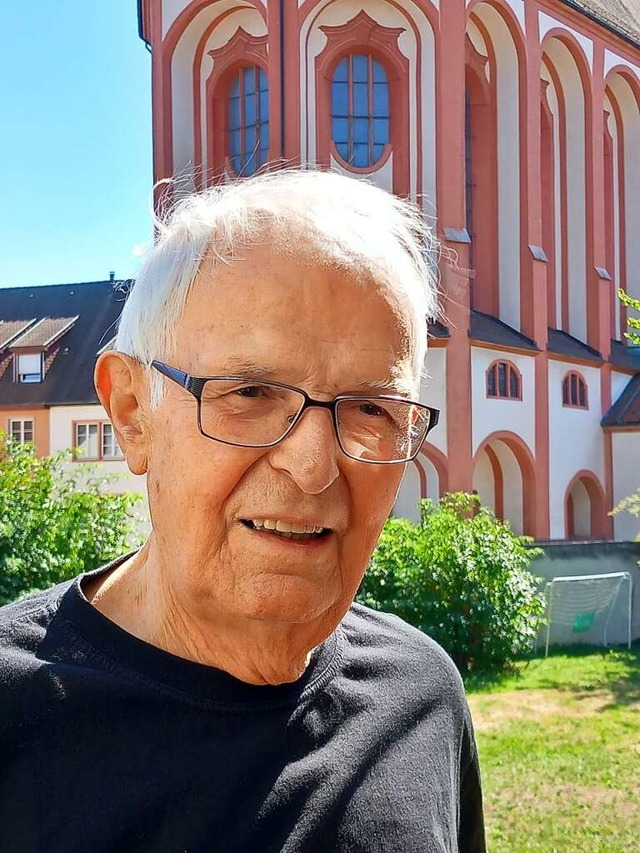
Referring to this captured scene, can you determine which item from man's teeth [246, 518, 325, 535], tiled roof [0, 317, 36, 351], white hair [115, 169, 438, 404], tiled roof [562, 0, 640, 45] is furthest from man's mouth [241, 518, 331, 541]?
tiled roof [0, 317, 36, 351]

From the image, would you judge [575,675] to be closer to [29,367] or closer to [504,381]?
[504,381]

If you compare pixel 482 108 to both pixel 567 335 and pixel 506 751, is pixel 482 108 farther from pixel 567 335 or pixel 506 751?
pixel 506 751

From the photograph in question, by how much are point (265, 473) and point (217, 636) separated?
26 centimetres

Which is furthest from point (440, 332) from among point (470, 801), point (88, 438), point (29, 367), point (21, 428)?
point (470, 801)

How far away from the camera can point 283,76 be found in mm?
19609

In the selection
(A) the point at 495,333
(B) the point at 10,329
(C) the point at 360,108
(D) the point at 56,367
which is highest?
(C) the point at 360,108

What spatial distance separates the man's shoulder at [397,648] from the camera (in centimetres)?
153

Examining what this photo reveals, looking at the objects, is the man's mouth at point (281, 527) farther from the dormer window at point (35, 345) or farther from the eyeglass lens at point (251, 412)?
the dormer window at point (35, 345)

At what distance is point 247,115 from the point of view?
21344mm

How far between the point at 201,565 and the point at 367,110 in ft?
69.3

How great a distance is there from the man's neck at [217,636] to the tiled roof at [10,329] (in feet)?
94.7

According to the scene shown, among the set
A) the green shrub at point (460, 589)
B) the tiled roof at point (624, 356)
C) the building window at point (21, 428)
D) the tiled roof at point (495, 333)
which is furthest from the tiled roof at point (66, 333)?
the tiled roof at point (624, 356)

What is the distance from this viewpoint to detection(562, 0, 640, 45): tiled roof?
23.8m

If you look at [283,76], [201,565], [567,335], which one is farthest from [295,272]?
[567,335]
